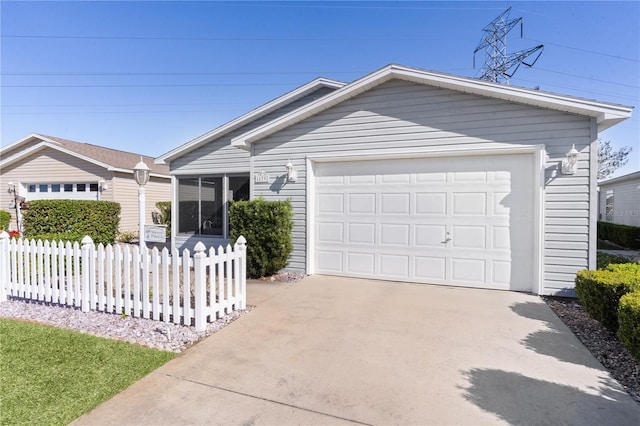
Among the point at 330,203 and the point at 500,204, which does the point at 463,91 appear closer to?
the point at 500,204

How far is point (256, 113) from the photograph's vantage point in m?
9.68

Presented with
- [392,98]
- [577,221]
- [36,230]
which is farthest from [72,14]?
[577,221]

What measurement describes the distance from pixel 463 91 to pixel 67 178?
15.8 metres

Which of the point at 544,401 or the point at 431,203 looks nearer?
the point at 544,401

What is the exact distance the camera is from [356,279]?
6.79 metres

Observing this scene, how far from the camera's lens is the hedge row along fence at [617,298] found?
2.96m

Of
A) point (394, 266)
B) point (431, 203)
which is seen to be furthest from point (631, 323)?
point (394, 266)

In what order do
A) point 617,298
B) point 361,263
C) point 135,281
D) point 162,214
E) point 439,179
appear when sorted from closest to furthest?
point 617,298, point 135,281, point 439,179, point 361,263, point 162,214

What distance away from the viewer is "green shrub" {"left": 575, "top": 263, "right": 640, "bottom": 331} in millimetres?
3758

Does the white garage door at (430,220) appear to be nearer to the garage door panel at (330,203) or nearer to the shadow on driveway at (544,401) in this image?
the garage door panel at (330,203)

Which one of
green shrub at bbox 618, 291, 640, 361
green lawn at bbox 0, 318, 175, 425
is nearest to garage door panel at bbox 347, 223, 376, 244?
green shrub at bbox 618, 291, 640, 361

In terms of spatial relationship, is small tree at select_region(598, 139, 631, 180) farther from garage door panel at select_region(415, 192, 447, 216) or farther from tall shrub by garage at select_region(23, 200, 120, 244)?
tall shrub by garage at select_region(23, 200, 120, 244)

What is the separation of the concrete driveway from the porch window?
5340 mm

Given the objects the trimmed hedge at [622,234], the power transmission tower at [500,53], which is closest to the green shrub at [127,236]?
the trimmed hedge at [622,234]
